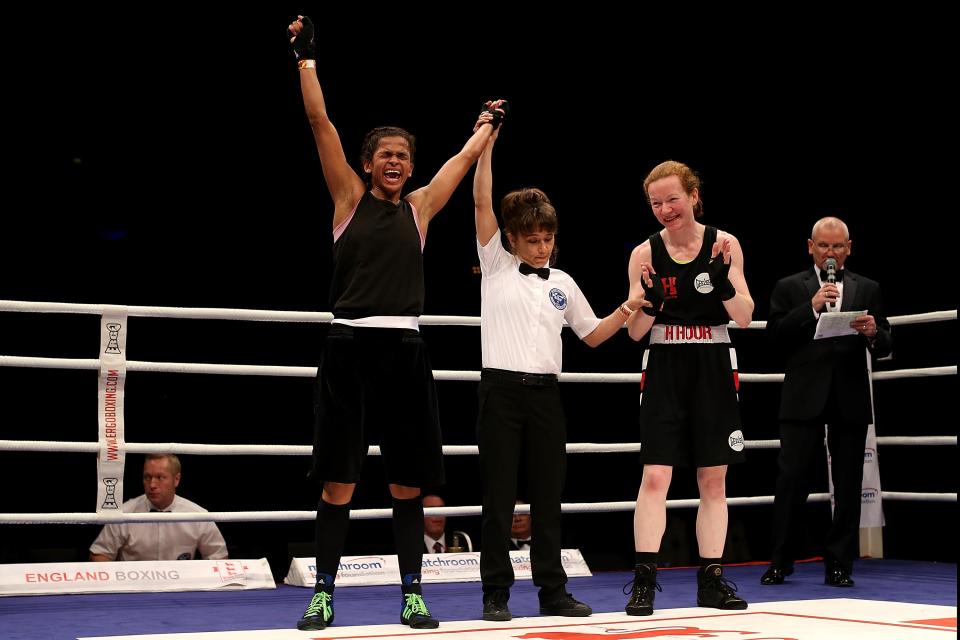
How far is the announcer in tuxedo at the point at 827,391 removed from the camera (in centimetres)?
372

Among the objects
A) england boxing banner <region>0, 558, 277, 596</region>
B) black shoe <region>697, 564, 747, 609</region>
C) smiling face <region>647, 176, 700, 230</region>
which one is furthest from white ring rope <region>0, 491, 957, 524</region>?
smiling face <region>647, 176, 700, 230</region>

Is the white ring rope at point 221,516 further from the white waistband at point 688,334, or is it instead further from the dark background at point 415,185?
the dark background at point 415,185

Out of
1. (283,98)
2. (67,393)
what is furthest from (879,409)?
(67,393)

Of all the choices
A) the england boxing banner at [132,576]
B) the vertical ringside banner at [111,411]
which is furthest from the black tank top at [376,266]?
the england boxing banner at [132,576]

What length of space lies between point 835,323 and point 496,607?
1630 millimetres

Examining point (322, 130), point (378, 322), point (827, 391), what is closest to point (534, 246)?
point (378, 322)

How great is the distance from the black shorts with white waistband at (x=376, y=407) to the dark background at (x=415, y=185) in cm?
262

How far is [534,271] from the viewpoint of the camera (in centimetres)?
306

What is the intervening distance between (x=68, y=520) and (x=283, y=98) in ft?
10.2

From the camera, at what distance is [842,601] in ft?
10.1

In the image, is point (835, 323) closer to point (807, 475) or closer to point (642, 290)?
point (807, 475)

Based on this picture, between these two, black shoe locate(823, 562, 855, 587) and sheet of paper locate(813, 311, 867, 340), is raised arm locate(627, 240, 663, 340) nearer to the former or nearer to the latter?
sheet of paper locate(813, 311, 867, 340)

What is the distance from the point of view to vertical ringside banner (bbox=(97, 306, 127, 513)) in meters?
3.34

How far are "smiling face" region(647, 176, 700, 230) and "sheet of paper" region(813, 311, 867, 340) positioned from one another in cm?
90
